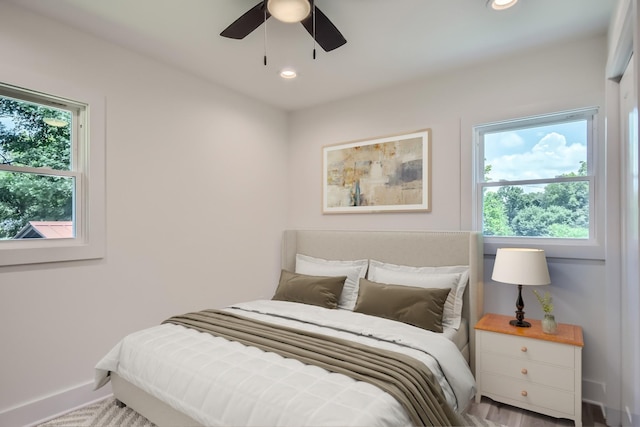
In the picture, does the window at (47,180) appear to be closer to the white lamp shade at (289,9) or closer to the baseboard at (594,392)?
the white lamp shade at (289,9)

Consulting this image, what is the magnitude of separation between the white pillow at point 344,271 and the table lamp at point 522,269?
1.19 m

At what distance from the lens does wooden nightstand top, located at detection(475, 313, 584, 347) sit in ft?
7.50

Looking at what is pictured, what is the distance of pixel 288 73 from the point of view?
3088 millimetres

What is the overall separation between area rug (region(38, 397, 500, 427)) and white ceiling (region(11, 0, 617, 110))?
262 centimetres

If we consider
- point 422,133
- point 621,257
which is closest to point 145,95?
point 422,133

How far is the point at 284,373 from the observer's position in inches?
68.0

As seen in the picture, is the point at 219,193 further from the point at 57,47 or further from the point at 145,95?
the point at 57,47

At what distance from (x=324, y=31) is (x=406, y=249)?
194 centimetres

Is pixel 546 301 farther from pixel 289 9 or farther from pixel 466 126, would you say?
pixel 289 9

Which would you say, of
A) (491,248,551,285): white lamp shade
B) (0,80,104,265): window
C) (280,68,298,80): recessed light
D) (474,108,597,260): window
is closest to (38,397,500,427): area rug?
(491,248,551,285): white lamp shade

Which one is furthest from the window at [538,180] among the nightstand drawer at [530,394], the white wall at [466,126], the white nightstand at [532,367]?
the nightstand drawer at [530,394]

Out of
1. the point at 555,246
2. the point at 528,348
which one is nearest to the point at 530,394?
the point at 528,348

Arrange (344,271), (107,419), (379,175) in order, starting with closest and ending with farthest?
1. (107,419)
2. (344,271)
3. (379,175)

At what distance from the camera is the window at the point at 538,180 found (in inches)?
104
